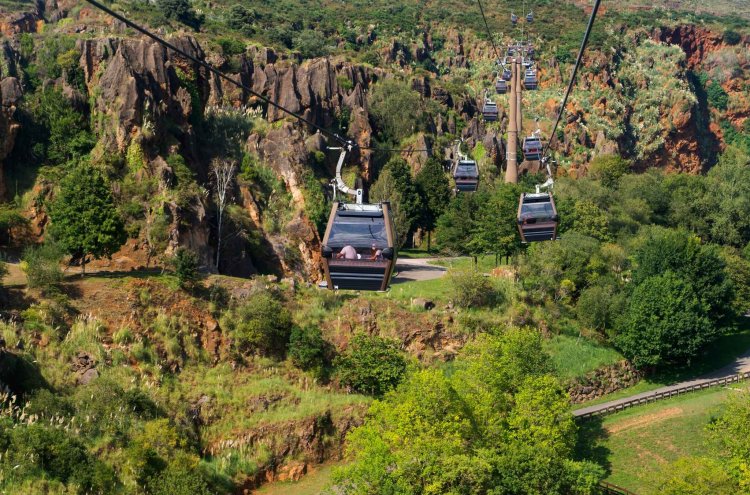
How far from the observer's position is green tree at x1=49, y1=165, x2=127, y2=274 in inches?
1750

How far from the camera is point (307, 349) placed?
46.5 meters

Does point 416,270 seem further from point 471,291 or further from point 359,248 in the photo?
point 359,248

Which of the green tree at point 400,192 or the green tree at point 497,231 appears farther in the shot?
the green tree at point 400,192

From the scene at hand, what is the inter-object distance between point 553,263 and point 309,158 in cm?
1983

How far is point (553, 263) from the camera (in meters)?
58.2

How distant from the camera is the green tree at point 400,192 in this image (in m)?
70.5

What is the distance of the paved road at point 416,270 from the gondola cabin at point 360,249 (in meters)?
31.9

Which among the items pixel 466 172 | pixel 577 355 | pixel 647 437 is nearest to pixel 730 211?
pixel 577 355

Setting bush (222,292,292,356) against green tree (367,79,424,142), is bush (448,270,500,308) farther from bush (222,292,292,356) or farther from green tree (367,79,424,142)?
green tree (367,79,424,142)

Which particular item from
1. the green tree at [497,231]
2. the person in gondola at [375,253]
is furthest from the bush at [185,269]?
the green tree at [497,231]

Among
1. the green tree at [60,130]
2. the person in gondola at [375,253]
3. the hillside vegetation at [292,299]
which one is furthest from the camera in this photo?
the green tree at [60,130]

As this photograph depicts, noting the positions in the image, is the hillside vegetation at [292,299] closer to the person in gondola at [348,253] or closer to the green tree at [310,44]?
the person in gondola at [348,253]

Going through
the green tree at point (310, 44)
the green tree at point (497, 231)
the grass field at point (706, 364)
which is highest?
the green tree at point (310, 44)

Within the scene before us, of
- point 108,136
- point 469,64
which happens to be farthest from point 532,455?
point 469,64
